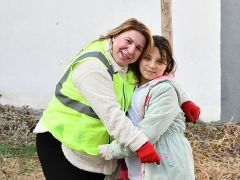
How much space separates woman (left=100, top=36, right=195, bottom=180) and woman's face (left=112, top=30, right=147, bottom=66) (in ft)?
0.35

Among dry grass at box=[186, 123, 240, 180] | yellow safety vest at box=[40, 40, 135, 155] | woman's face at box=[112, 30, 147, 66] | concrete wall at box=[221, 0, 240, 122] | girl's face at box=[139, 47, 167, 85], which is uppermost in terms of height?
woman's face at box=[112, 30, 147, 66]

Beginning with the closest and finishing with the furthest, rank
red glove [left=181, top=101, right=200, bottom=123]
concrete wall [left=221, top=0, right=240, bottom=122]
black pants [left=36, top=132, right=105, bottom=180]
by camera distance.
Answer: black pants [left=36, top=132, right=105, bottom=180] → red glove [left=181, top=101, right=200, bottom=123] → concrete wall [left=221, top=0, right=240, bottom=122]

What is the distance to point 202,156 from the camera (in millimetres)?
5457

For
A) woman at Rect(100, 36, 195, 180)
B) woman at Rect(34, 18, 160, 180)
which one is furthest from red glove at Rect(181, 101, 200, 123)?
woman at Rect(34, 18, 160, 180)

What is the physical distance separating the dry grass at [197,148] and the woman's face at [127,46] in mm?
2471

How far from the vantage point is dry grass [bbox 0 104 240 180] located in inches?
202

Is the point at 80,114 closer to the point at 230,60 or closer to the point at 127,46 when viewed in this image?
the point at 127,46

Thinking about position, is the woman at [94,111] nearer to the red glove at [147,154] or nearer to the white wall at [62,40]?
the red glove at [147,154]

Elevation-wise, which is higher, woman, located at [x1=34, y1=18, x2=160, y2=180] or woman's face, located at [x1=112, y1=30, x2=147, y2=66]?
woman's face, located at [x1=112, y1=30, x2=147, y2=66]

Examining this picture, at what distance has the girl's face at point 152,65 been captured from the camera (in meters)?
2.87

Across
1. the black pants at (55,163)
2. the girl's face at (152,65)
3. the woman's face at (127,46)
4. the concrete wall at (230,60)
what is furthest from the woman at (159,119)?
the concrete wall at (230,60)

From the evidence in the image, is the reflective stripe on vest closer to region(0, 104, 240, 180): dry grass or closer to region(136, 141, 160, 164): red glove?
region(136, 141, 160, 164): red glove

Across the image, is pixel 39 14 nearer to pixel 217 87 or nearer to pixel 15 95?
pixel 15 95

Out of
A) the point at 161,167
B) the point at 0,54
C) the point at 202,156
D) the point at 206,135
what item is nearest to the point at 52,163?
the point at 161,167
